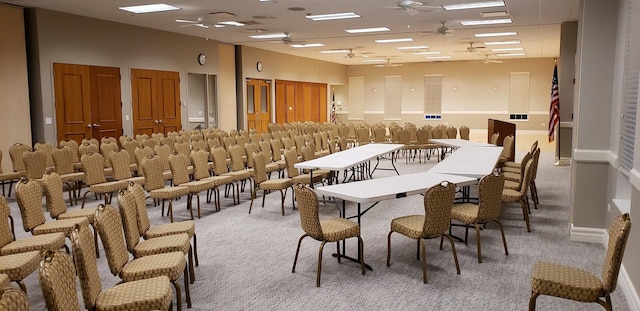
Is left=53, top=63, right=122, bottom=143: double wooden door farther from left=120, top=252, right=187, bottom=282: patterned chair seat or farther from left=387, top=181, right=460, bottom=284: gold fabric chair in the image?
left=387, top=181, right=460, bottom=284: gold fabric chair

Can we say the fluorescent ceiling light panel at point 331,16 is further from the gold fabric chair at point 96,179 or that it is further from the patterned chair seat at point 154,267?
the patterned chair seat at point 154,267

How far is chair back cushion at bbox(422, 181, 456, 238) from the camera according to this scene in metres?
4.36

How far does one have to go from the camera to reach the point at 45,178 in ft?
16.8

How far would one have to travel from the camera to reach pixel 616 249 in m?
2.94

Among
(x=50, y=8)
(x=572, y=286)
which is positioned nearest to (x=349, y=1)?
(x=50, y=8)

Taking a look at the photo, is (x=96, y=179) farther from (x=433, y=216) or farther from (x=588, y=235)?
(x=588, y=235)

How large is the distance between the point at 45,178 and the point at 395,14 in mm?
8071

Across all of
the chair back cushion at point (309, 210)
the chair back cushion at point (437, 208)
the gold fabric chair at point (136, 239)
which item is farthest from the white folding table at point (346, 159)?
the gold fabric chair at point (136, 239)

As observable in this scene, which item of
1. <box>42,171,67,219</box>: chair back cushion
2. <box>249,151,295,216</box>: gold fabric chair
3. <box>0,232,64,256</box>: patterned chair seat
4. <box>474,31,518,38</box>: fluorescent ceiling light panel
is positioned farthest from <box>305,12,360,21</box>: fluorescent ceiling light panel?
<box>0,232,64,256</box>: patterned chair seat

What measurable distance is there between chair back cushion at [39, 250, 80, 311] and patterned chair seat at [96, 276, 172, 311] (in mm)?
292

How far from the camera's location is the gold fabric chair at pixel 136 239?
3977mm

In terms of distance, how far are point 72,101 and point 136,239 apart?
27.0 ft

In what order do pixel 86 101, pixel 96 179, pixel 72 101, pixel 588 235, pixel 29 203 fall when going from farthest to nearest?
pixel 86 101, pixel 72 101, pixel 96 179, pixel 588 235, pixel 29 203

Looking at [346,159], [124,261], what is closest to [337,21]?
[346,159]
